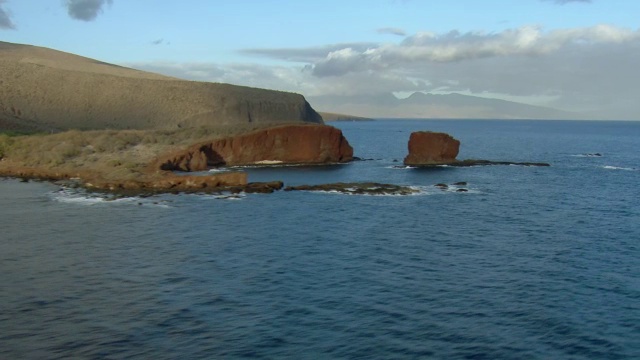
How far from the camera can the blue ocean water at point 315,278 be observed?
23281 millimetres

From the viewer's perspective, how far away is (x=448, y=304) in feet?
90.6

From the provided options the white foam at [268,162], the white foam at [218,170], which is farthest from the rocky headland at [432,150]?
the white foam at [218,170]

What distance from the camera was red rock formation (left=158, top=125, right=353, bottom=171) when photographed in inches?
3364

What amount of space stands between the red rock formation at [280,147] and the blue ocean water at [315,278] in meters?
29.2

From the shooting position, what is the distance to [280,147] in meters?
88.1

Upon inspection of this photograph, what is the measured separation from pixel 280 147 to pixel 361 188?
2861 centimetres

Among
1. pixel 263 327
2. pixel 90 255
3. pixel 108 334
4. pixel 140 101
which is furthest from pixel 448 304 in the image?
pixel 140 101

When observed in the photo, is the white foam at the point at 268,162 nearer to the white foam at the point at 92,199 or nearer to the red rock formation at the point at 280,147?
the red rock formation at the point at 280,147

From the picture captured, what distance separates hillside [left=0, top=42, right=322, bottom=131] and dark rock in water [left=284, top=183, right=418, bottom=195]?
58.2m

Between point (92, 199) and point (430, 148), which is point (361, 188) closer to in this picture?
point (92, 199)

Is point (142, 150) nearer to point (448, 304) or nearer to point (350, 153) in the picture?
point (350, 153)

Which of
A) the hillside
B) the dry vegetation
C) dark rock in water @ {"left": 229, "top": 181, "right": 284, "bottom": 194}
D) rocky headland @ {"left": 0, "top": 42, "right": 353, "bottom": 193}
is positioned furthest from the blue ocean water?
the hillside

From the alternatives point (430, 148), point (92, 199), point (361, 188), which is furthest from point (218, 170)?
point (430, 148)

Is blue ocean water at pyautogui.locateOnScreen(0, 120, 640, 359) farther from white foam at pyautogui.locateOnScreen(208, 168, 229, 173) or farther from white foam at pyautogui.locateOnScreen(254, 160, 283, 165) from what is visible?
white foam at pyautogui.locateOnScreen(254, 160, 283, 165)
